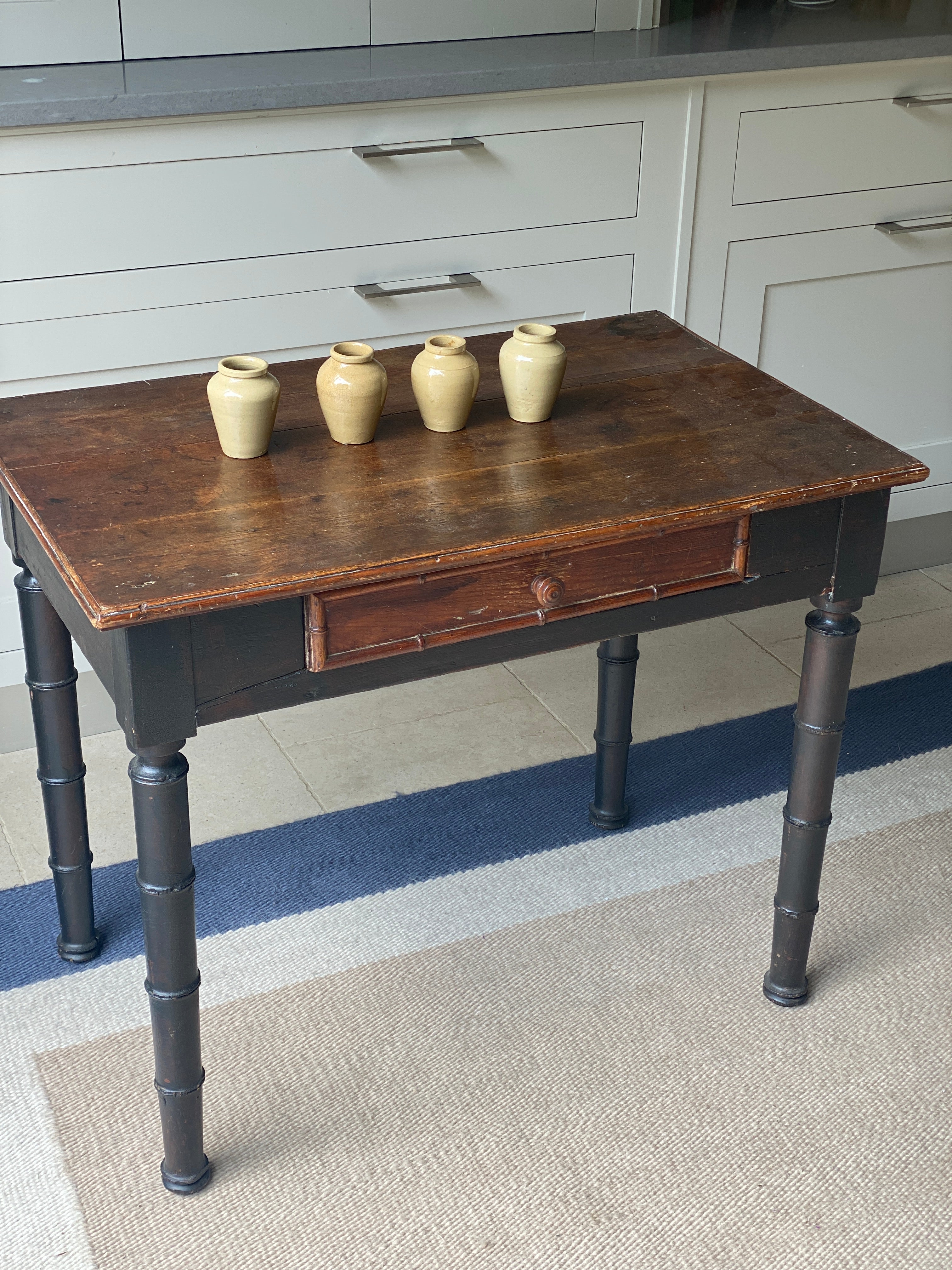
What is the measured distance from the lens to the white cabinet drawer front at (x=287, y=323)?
2.20 m

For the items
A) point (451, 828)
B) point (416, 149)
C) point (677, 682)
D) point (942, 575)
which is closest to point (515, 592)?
point (451, 828)

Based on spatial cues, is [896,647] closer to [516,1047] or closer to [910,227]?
[910,227]

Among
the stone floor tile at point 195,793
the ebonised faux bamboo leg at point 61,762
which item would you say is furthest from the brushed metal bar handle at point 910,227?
the ebonised faux bamboo leg at point 61,762

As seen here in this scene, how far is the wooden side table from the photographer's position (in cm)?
133

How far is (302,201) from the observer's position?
2.26 m

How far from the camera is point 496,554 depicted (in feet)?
4.44

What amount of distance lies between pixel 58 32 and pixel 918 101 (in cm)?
162

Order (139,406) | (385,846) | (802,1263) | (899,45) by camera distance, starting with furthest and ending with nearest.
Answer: (899,45) → (385,846) → (139,406) → (802,1263)

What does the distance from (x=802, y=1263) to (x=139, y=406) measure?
4.13 ft

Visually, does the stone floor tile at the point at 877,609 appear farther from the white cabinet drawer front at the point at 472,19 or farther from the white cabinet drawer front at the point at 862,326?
the white cabinet drawer front at the point at 472,19

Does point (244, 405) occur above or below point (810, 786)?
above

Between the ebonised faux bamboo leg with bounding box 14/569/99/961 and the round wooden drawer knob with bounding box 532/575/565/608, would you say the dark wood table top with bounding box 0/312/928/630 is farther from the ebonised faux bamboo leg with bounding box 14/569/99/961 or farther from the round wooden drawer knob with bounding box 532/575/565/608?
the ebonised faux bamboo leg with bounding box 14/569/99/961

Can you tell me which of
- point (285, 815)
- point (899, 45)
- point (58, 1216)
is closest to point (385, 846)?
point (285, 815)

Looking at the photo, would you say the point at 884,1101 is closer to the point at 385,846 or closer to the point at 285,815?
the point at 385,846
